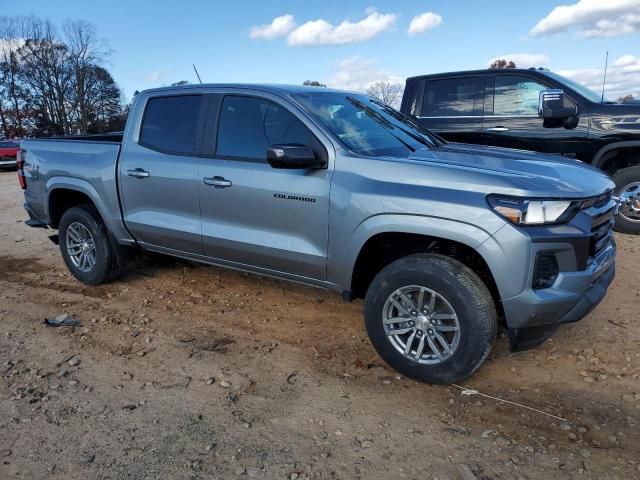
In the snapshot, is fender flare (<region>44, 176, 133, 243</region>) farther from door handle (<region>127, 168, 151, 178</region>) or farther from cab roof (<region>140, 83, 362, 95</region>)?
cab roof (<region>140, 83, 362, 95</region>)

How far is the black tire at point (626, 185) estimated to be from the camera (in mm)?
6410

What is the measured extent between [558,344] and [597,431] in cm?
106

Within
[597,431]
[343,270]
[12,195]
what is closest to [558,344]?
[597,431]

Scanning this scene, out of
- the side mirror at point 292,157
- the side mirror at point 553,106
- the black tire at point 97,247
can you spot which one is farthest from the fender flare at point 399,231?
the side mirror at point 553,106

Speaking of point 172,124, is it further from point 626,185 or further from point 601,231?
point 626,185

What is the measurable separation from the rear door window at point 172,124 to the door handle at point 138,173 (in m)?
0.22

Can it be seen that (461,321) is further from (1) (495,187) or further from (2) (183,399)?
(2) (183,399)

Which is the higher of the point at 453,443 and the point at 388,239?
the point at 388,239

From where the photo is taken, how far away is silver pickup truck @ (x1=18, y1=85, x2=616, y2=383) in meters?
2.96

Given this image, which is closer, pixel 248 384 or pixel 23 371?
pixel 248 384

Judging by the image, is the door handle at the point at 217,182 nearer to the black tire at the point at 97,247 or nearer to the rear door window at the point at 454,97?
the black tire at the point at 97,247

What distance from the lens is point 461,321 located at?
10.2 feet


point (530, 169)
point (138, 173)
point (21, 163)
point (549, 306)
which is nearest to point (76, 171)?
point (138, 173)

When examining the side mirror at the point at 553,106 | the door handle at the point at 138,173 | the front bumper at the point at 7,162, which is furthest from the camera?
the front bumper at the point at 7,162
